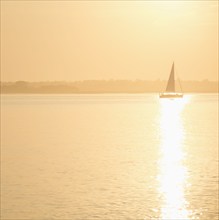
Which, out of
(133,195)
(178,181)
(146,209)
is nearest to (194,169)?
(178,181)

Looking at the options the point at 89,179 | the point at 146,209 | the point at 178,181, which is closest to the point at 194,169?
the point at 178,181

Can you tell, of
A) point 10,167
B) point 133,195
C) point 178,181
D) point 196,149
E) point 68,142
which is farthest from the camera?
point 68,142

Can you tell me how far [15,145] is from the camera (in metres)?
52.7

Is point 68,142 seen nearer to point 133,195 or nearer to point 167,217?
point 133,195

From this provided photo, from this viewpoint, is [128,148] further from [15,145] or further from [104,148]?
[15,145]

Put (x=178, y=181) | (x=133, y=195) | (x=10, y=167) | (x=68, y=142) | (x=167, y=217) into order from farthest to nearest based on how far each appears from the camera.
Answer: (x=68, y=142) → (x=10, y=167) → (x=178, y=181) → (x=133, y=195) → (x=167, y=217)

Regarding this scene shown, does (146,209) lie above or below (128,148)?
below

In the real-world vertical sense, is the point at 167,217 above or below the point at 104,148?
below

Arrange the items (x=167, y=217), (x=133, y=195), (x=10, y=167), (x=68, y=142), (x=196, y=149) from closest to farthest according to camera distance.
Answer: (x=167, y=217) < (x=133, y=195) < (x=10, y=167) < (x=196, y=149) < (x=68, y=142)

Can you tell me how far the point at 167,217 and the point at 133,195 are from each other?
4.15 metres

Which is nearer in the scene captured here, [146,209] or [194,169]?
[146,209]

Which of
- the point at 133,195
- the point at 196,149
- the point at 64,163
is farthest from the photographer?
the point at 196,149

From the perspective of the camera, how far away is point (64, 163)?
39469mm

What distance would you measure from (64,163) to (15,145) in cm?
1431
